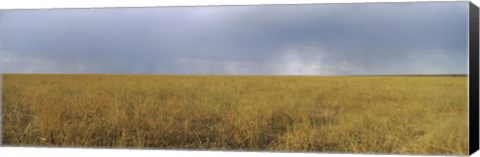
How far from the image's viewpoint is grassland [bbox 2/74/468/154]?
18.2 ft

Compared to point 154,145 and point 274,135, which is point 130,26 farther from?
point 274,135

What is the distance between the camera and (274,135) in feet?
19.1

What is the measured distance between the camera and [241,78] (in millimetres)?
5832

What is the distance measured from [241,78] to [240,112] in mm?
274

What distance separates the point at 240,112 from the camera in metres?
5.93

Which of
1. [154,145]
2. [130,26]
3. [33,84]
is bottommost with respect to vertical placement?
[154,145]

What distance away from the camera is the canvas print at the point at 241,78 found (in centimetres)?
555

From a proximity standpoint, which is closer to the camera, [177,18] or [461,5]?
[461,5]

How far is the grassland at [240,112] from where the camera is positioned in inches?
218

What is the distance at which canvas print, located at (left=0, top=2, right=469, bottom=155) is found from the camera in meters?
5.55

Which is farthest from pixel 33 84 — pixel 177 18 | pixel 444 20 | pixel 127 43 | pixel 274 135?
pixel 444 20

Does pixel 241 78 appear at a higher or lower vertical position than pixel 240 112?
higher

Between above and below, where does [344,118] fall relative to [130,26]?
below

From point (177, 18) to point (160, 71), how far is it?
16.9 inches
